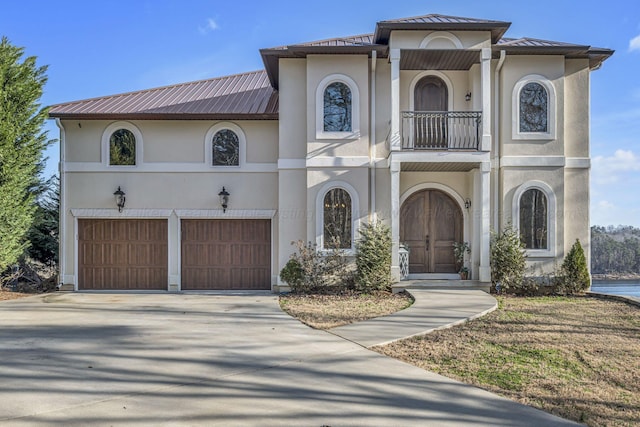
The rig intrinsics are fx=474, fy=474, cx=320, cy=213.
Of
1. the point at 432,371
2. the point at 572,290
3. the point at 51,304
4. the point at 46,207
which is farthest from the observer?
the point at 46,207

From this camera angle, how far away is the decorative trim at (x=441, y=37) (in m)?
11.6


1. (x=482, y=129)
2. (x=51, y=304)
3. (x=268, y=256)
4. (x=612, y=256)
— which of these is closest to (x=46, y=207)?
(x=51, y=304)

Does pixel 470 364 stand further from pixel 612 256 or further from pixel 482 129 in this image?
pixel 612 256

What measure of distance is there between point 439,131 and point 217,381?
30.9 feet

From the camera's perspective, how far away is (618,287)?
1190 cm

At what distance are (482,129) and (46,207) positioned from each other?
1260cm

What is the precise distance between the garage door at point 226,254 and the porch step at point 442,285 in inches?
148

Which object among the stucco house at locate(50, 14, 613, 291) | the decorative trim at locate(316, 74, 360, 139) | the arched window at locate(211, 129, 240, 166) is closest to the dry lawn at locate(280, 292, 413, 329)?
the stucco house at locate(50, 14, 613, 291)

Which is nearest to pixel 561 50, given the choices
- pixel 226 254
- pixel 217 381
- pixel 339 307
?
pixel 339 307

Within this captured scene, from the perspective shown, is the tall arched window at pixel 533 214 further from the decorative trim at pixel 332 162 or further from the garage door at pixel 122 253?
the garage door at pixel 122 253

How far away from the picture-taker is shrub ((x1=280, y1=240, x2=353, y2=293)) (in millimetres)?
11773

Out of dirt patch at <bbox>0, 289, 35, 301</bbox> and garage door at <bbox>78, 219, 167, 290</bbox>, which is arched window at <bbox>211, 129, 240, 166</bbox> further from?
dirt patch at <bbox>0, 289, 35, 301</bbox>

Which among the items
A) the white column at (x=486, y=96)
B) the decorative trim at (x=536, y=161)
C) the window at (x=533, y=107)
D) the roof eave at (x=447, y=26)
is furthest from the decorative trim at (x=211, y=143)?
the window at (x=533, y=107)

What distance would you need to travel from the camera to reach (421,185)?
12.9 metres
